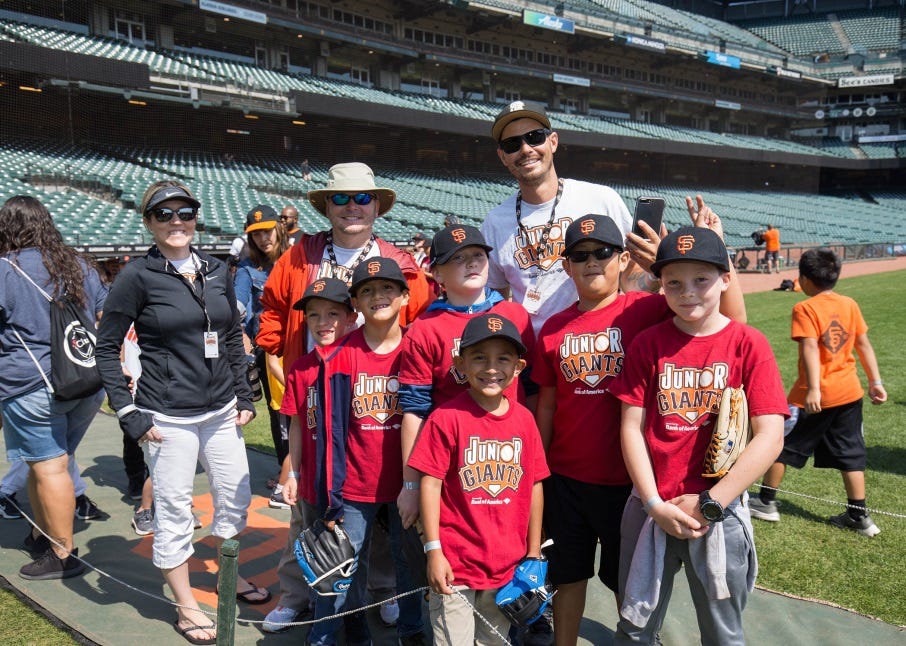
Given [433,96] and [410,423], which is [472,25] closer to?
[433,96]

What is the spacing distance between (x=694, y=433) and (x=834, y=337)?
2763 mm

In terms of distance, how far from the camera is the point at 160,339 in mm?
3287

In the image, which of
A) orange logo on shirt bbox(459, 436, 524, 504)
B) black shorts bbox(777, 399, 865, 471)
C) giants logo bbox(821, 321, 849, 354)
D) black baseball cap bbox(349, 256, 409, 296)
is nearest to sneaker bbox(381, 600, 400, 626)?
orange logo on shirt bbox(459, 436, 524, 504)

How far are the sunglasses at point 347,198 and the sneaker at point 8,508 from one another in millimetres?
3314

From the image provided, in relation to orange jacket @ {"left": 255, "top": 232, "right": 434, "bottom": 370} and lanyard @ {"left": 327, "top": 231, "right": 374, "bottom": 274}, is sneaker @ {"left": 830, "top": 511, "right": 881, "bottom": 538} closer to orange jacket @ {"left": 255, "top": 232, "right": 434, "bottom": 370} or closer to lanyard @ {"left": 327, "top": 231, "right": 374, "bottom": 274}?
orange jacket @ {"left": 255, "top": 232, "right": 434, "bottom": 370}

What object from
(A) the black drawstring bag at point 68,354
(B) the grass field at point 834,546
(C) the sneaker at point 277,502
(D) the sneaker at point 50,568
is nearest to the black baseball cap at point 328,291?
(A) the black drawstring bag at point 68,354

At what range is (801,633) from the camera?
333cm

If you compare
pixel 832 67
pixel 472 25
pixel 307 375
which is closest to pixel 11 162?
pixel 307 375

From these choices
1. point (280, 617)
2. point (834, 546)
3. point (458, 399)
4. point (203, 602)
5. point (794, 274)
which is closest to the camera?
point (458, 399)

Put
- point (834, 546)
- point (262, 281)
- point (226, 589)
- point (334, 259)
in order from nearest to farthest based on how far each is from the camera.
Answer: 1. point (226, 589)
2. point (334, 259)
3. point (834, 546)
4. point (262, 281)

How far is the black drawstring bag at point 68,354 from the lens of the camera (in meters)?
3.77

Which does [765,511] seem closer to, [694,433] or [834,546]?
[834,546]

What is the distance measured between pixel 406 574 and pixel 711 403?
1698mm

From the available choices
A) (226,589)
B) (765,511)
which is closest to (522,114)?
(226,589)
